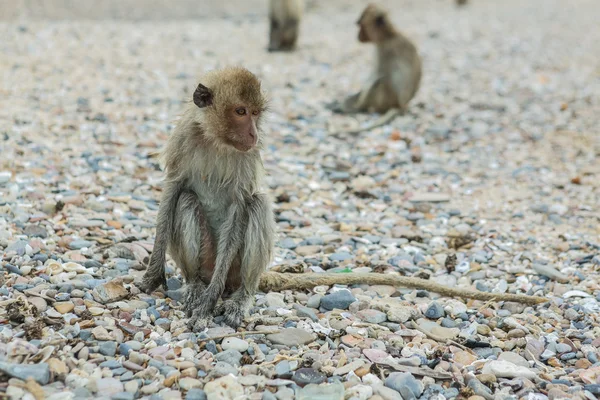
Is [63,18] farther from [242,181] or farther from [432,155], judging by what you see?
[242,181]

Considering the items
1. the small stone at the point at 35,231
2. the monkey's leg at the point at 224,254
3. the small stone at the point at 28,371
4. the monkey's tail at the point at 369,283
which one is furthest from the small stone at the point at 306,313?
the small stone at the point at 35,231

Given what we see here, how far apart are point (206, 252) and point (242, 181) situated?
496 millimetres

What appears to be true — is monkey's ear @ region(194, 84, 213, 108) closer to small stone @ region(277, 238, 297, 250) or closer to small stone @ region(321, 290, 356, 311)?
small stone @ region(321, 290, 356, 311)

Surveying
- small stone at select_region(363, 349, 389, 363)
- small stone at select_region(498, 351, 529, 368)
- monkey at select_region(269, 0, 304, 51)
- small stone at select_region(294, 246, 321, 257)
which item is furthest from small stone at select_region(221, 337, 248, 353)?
monkey at select_region(269, 0, 304, 51)

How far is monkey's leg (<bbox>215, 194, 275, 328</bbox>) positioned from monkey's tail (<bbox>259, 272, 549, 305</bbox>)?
1.03 feet

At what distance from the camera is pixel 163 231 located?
419 centimetres

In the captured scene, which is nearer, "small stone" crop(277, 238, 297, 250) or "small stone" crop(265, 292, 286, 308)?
"small stone" crop(265, 292, 286, 308)

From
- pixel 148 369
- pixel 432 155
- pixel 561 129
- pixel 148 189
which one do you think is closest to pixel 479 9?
pixel 561 129

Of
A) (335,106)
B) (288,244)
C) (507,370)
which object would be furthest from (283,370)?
(335,106)

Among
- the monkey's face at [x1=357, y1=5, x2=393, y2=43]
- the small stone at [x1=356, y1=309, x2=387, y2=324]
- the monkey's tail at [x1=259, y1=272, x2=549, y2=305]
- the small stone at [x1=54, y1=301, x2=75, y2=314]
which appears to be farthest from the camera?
the monkey's face at [x1=357, y1=5, x2=393, y2=43]

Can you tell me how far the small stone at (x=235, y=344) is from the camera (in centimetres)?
369

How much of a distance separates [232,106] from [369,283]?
5.27ft

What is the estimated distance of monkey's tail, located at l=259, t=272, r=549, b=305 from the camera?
180 inches

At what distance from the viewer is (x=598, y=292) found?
15.7ft
